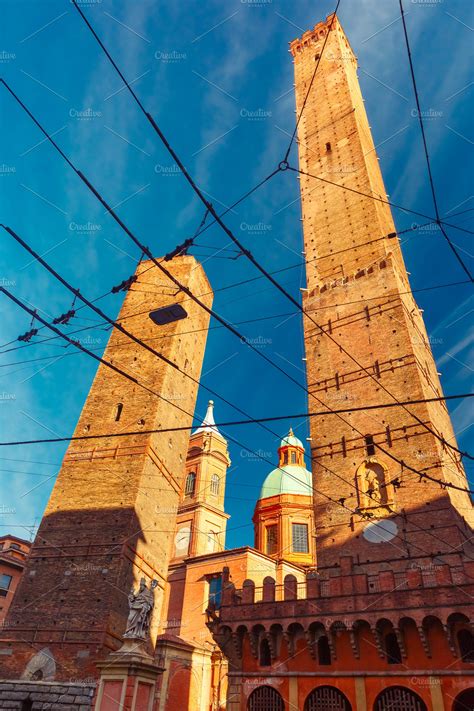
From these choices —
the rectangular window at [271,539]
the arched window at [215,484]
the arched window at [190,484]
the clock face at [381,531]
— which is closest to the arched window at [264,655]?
the clock face at [381,531]

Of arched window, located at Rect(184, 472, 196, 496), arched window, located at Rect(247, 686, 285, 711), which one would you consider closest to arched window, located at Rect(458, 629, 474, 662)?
arched window, located at Rect(247, 686, 285, 711)

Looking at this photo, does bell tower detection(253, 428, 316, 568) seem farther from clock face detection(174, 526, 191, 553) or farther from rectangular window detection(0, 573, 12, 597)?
rectangular window detection(0, 573, 12, 597)

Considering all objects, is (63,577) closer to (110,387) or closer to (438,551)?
(110,387)

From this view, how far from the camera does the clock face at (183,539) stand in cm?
Answer: 3681

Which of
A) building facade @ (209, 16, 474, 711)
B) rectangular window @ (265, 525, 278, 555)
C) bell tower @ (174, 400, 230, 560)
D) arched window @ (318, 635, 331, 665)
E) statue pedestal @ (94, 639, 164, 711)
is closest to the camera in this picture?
statue pedestal @ (94, 639, 164, 711)

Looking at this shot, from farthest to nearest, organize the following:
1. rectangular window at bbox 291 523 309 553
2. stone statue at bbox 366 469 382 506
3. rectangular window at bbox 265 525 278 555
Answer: rectangular window at bbox 265 525 278 555 → rectangular window at bbox 291 523 309 553 → stone statue at bbox 366 469 382 506

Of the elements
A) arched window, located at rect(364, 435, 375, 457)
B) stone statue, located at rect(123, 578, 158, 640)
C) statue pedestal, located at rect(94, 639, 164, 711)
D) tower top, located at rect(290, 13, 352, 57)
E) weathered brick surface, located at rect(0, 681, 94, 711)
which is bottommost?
statue pedestal, located at rect(94, 639, 164, 711)

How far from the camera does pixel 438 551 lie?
16.1 metres

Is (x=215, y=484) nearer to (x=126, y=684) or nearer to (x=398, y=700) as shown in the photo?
(x=398, y=700)

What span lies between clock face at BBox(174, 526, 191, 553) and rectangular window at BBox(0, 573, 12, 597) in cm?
1299

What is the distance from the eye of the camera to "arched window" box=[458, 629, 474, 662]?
13.2 metres

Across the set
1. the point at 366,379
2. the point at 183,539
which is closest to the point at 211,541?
the point at 183,539

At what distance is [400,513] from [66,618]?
1301 cm

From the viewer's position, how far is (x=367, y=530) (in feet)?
59.2
